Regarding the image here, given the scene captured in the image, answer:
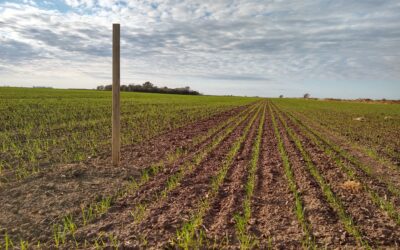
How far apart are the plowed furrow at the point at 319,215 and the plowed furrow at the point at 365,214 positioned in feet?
0.93

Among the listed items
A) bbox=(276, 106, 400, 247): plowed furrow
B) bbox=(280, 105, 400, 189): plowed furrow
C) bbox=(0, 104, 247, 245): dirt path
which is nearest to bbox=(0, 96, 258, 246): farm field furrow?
bbox=(0, 104, 247, 245): dirt path

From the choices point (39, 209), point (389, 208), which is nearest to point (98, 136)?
point (39, 209)

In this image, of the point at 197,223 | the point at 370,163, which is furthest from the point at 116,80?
the point at 370,163

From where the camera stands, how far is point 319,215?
477cm

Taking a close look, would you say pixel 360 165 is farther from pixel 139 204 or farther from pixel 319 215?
pixel 139 204

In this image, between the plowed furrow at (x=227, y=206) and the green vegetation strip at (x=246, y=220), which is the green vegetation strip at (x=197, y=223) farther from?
the green vegetation strip at (x=246, y=220)

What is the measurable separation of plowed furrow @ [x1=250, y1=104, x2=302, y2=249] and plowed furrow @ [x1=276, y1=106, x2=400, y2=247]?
0.86 meters

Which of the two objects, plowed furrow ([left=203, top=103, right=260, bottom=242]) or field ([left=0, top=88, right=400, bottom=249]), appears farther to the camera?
plowed furrow ([left=203, top=103, right=260, bottom=242])

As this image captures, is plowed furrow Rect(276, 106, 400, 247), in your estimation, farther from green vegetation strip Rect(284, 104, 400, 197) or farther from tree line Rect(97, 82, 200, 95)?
tree line Rect(97, 82, 200, 95)

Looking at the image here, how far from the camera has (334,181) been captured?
21.9 feet

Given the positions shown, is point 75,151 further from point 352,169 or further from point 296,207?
point 352,169

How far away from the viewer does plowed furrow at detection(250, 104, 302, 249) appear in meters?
4.05

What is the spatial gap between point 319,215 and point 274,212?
637 mm

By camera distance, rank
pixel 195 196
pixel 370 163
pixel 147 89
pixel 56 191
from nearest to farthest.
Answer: pixel 195 196
pixel 56 191
pixel 370 163
pixel 147 89
